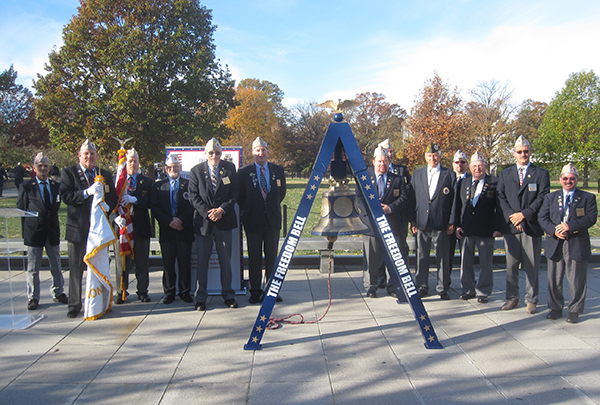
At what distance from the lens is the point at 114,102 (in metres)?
22.5

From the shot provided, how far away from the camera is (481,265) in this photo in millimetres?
5840

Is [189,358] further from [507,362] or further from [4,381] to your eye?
[507,362]

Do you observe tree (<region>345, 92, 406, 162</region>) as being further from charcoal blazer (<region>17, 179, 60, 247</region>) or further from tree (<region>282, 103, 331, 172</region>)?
charcoal blazer (<region>17, 179, 60, 247</region>)

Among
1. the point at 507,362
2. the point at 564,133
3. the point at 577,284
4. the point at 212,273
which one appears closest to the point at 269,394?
the point at 507,362

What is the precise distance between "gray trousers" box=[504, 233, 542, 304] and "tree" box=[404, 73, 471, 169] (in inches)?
907

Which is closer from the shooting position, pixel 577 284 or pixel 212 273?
pixel 577 284

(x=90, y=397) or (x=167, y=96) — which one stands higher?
(x=167, y=96)

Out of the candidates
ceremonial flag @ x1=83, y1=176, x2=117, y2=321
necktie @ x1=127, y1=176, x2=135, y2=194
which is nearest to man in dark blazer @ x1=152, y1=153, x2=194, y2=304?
necktie @ x1=127, y1=176, x2=135, y2=194

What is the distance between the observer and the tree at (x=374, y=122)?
1941 inches

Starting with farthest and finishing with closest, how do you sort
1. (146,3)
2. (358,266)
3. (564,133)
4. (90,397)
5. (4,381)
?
(564,133), (146,3), (358,266), (4,381), (90,397)

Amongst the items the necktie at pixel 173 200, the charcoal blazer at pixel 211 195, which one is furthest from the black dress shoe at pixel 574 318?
the necktie at pixel 173 200

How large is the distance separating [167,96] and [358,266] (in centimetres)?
1948

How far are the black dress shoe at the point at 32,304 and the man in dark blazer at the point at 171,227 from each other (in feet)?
5.51

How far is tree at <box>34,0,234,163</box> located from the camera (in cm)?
2289
